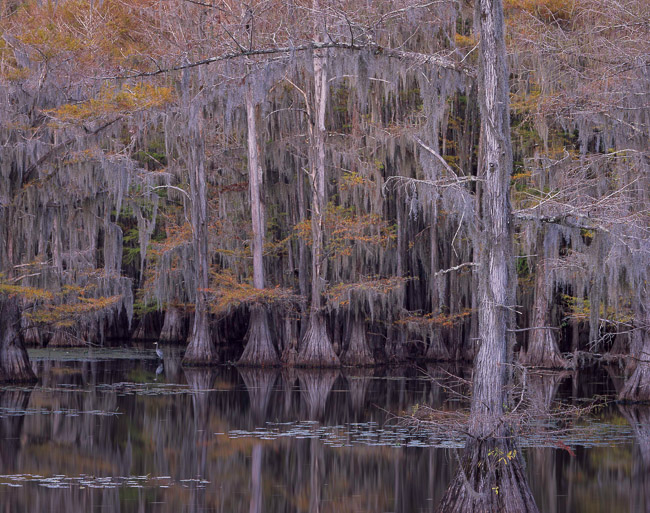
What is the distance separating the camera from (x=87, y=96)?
17.8 m

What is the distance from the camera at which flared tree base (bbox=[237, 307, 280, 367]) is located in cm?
2320

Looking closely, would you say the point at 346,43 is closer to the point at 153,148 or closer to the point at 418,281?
the point at 418,281

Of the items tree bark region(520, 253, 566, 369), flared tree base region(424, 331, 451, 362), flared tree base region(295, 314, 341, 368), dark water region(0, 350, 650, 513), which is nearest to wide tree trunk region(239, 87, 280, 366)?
flared tree base region(295, 314, 341, 368)

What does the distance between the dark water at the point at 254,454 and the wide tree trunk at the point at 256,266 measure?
555 centimetres

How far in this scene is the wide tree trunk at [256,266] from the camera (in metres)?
23.3

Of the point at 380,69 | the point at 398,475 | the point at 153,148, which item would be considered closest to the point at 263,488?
the point at 398,475

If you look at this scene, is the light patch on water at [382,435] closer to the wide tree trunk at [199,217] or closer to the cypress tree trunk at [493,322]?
the cypress tree trunk at [493,322]

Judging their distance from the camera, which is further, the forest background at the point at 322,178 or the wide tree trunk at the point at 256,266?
the wide tree trunk at the point at 256,266

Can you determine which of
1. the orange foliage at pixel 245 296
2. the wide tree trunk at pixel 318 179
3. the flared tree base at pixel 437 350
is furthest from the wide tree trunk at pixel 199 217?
the flared tree base at pixel 437 350

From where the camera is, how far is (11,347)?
55.5ft

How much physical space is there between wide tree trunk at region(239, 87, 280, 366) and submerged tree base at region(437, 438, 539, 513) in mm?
16356

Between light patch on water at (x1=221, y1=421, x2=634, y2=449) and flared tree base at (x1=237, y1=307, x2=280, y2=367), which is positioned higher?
flared tree base at (x1=237, y1=307, x2=280, y2=367)

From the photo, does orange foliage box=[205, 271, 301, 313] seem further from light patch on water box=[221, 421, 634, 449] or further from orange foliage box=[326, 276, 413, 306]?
light patch on water box=[221, 421, 634, 449]

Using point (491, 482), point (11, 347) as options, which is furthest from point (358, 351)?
point (491, 482)
